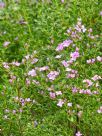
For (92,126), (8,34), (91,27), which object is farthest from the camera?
(8,34)

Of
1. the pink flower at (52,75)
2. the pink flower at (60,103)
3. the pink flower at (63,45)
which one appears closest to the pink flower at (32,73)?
the pink flower at (52,75)

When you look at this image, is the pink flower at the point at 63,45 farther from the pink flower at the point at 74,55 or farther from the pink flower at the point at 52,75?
the pink flower at the point at 52,75

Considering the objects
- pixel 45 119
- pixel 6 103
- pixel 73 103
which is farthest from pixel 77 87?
pixel 6 103

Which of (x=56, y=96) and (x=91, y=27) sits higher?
(x=91, y=27)

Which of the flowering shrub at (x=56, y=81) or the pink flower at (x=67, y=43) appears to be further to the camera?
the pink flower at (x=67, y=43)

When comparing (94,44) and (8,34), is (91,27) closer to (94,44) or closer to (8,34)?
(94,44)

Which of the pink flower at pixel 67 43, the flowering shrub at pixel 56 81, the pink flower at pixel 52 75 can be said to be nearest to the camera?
the flowering shrub at pixel 56 81

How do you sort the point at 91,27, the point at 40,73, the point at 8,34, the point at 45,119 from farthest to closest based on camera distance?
the point at 8,34 < the point at 91,27 < the point at 40,73 < the point at 45,119

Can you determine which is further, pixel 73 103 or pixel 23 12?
pixel 23 12

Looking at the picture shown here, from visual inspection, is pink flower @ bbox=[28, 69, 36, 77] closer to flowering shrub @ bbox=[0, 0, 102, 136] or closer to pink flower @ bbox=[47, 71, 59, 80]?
flowering shrub @ bbox=[0, 0, 102, 136]

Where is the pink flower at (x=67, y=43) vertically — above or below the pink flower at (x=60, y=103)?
above
